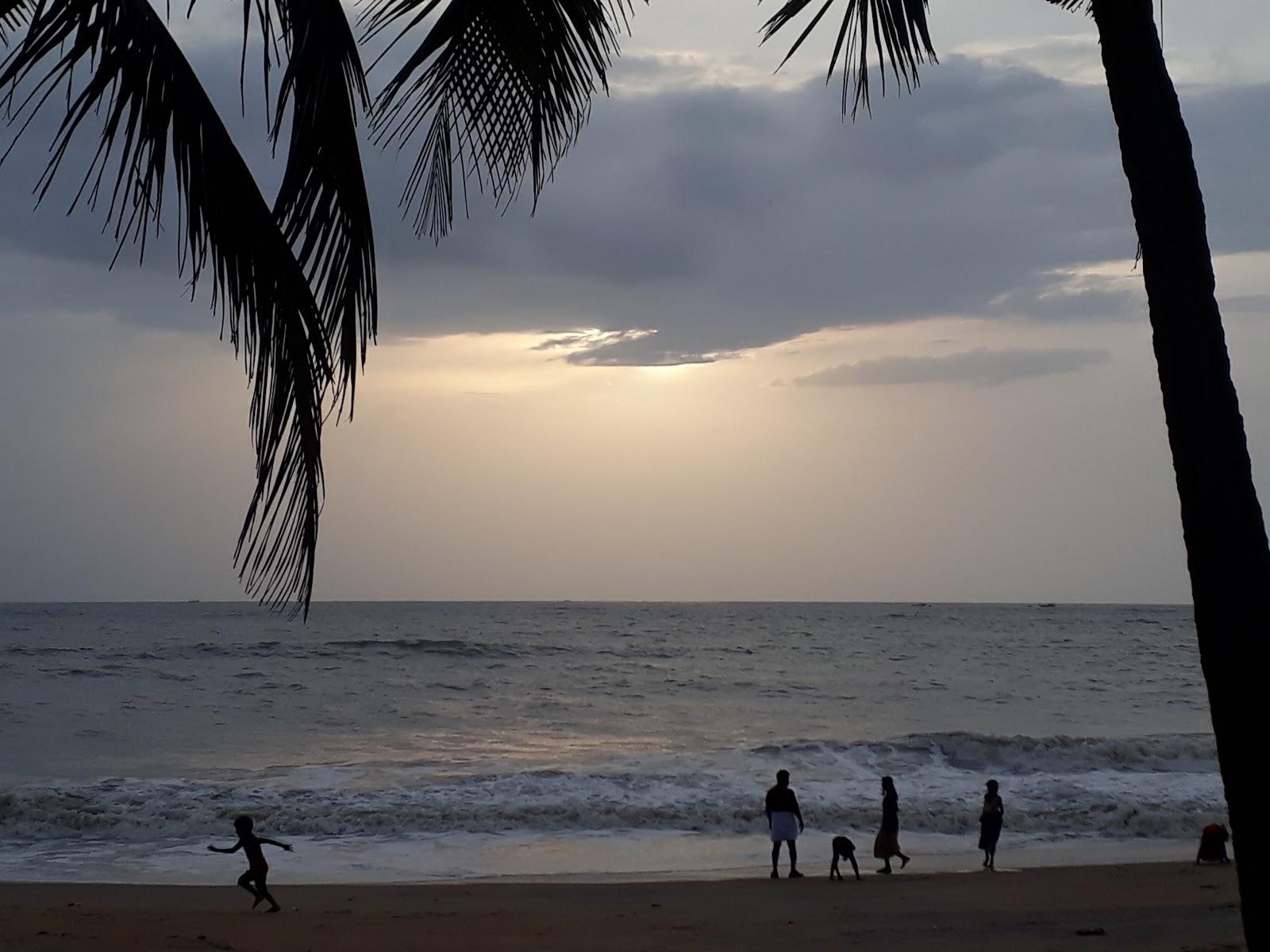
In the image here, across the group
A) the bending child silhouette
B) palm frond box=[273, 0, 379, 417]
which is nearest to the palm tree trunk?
palm frond box=[273, 0, 379, 417]

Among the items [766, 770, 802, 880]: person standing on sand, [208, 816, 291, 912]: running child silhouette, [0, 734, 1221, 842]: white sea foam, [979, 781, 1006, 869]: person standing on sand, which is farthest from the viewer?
[0, 734, 1221, 842]: white sea foam

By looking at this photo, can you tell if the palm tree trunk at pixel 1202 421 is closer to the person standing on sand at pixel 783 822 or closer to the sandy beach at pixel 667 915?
the sandy beach at pixel 667 915

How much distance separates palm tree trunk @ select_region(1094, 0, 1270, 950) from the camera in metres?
3.03

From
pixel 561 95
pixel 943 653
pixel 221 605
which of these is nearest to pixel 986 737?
pixel 561 95

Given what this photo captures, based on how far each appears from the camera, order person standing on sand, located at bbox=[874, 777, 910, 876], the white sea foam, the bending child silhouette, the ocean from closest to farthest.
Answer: the bending child silhouette → person standing on sand, located at bbox=[874, 777, 910, 876] → the ocean → the white sea foam

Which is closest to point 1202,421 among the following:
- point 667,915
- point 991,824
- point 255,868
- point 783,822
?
point 667,915

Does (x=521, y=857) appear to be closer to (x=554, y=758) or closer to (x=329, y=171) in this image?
(x=554, y=758)

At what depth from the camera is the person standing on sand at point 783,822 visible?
1382cm

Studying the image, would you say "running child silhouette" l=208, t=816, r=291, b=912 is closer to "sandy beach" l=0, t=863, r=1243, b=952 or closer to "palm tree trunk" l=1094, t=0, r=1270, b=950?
"sandy beach" l=0, t=863, r=1243, b=952

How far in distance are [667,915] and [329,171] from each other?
10.3 m

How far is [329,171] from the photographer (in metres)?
2.53

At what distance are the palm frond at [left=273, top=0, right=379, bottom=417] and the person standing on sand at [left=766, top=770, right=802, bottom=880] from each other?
40.2 feet

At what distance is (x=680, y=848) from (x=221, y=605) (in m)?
121

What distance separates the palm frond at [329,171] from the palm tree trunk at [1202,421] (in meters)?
2.14
